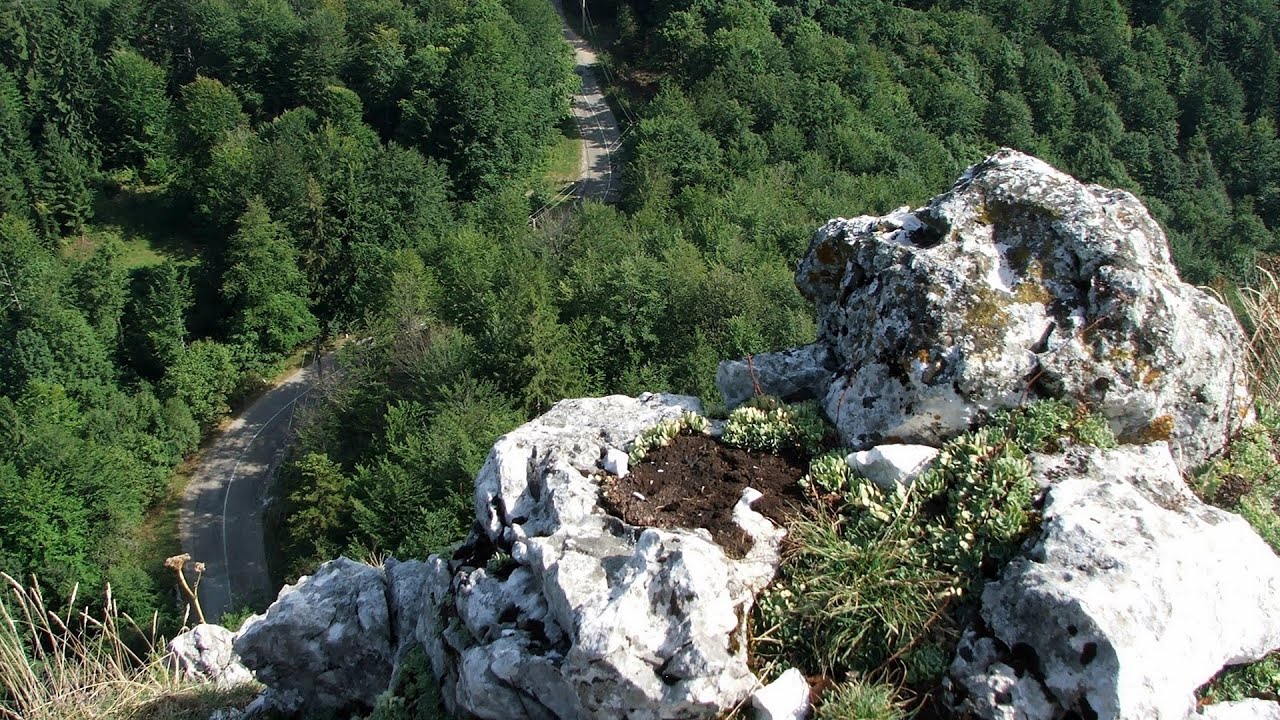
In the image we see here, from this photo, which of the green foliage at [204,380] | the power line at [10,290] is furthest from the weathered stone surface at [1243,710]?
the power line at [10,290]

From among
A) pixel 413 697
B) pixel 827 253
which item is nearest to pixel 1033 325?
pixel 827 253

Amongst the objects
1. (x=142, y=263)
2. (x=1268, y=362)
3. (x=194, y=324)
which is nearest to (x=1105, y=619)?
(x=1268, y=362)

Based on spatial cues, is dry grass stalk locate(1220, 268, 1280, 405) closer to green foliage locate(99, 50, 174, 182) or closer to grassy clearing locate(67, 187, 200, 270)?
grassy clearing locate(67, 187, 200, 270)

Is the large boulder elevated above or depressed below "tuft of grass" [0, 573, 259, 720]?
above

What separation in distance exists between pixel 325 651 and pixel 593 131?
200 feet

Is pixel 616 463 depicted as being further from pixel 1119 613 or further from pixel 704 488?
pixel 1119 613

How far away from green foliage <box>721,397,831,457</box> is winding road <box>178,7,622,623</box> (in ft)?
103

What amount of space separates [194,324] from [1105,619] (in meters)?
53.7

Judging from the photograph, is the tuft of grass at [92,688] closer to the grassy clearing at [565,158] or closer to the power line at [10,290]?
the power line at [10,290]

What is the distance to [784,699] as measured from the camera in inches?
322

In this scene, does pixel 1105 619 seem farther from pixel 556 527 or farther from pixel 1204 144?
pixel 1204 144

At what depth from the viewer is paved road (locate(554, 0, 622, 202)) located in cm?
6247

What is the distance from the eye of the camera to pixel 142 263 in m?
57.9

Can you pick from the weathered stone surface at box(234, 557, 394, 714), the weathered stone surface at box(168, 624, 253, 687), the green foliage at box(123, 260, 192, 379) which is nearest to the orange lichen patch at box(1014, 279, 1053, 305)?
the weathered stone surface at box(234, 557, 394, 714)
